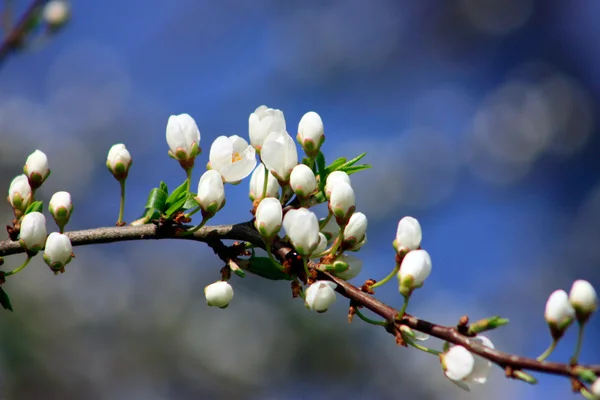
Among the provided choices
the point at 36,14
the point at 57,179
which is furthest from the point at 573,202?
the point at 36,14

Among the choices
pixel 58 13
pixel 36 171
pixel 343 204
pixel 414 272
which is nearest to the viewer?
pixel 414 272

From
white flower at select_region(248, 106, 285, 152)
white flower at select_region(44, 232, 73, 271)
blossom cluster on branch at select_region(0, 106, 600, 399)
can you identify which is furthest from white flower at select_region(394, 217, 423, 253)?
white flower at select_region(44, 232, 73, 271)

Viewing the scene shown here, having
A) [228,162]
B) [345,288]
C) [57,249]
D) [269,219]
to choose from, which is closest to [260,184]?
[228,162]

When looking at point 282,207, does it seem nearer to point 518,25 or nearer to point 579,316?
point 579,316

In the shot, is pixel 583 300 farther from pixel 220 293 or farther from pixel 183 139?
pixel 183 139

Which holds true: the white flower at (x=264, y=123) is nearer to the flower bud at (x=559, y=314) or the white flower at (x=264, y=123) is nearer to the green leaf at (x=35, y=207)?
the green leaf at (x=35, y=207)
